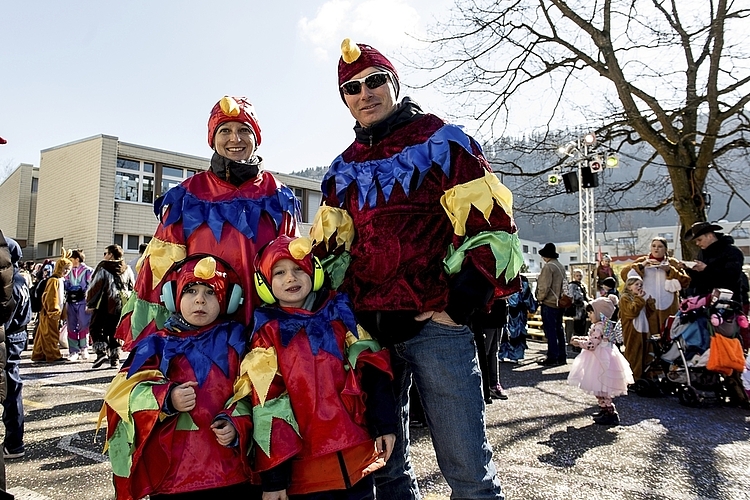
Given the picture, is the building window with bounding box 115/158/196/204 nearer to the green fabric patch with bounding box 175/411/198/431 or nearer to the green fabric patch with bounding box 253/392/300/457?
the green fabric patch with bounding box 175/411/198/431

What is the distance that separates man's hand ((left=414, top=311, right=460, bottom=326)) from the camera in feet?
5.83

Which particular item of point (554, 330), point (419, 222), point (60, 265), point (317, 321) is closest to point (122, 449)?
point (317, 321)

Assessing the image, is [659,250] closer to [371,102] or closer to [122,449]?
[371,102]

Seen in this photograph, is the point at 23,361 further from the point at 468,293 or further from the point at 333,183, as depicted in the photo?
the point at 468,293

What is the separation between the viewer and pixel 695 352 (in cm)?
557

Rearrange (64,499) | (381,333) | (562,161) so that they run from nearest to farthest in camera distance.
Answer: (381,333) → (64,499) → (562,161)

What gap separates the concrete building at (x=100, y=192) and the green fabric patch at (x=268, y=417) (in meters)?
18.9

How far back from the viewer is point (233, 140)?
2572 mm

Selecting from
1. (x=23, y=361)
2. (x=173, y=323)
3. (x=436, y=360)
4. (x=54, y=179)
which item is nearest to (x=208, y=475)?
(x=173, y=323)

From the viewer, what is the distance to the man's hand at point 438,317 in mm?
1778

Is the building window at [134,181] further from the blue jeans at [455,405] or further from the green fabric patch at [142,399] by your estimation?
the blue jeans at [455,405]

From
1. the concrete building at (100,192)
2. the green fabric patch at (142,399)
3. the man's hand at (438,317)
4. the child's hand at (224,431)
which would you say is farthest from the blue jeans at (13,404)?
the concrete building at (100,192)

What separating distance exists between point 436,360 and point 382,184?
0.68m

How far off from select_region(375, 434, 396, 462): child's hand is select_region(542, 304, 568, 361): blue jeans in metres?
A: 6.72
